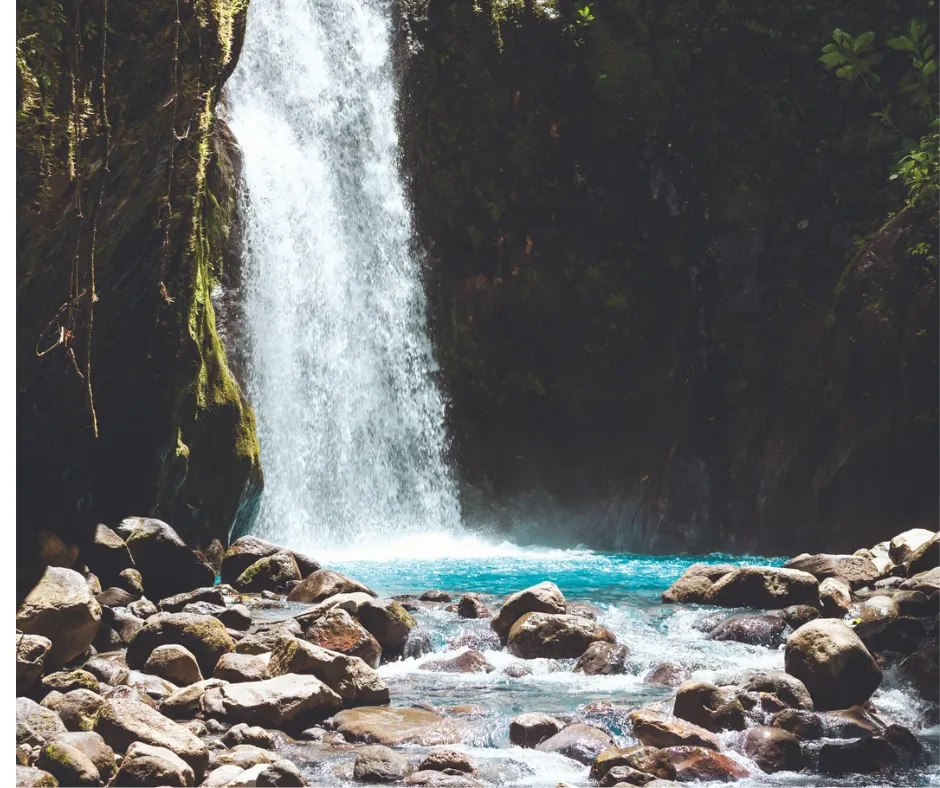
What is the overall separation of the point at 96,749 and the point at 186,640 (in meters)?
1.91

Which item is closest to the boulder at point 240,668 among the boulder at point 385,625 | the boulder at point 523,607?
the boulder at point 385,625

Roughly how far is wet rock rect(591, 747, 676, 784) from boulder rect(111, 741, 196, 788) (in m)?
1.82

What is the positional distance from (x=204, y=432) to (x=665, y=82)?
10.0 m

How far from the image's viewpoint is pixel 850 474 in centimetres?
1278

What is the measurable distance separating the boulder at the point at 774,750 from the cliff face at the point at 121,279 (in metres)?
4.30

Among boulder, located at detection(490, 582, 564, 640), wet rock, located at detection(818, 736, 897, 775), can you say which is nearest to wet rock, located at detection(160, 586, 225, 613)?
boulder, located at detection(490, 582, 564, 640)

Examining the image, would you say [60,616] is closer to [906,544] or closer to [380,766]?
[380,766]

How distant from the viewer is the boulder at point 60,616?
218 inches

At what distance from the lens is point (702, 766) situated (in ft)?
15.0

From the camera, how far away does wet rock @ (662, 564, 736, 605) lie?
902 cm

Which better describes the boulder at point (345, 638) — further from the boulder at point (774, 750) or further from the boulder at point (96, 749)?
the boulder at point (774, 750)

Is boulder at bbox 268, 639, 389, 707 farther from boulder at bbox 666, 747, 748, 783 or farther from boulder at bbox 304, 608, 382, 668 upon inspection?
boulder at bbox 666, 747, 748, 783

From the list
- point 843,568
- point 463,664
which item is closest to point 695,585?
point 843,568

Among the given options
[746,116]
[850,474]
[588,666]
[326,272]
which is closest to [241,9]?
[588,666]
